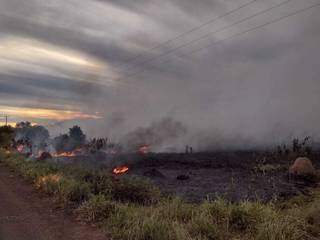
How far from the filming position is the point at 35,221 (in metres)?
12.9

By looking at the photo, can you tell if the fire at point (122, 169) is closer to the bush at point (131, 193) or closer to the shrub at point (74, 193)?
the bush at point (131, 193)

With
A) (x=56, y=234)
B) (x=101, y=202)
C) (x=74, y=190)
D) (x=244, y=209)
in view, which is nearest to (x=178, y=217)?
(x=244, y=209)

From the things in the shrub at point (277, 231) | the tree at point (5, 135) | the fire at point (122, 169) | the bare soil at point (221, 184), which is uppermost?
the tree at point (5, 135)

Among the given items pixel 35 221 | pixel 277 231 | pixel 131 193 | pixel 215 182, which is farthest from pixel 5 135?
pixel 277 231

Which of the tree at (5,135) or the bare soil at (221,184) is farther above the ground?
the tree at (5,135)

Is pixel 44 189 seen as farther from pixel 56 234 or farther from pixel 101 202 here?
pixel 56 234

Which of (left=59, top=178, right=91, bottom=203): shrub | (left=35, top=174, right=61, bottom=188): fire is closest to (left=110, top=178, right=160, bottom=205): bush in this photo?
(left=59, top=178, right=91, bottom=203): shrub

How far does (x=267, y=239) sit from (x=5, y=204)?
1130cm

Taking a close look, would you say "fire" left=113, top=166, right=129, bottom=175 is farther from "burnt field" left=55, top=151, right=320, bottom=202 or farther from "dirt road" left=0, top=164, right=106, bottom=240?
"dirt road" left=0, top=164, right=106, bottom=240

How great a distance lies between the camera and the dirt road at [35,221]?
36.6ft

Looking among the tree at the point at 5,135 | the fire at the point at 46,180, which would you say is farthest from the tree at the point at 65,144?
the fire at the point at 46,180

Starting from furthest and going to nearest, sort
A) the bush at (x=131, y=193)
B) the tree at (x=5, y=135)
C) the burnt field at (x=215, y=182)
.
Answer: the tree at (x=5, y=135), the burnt field at (x=215, y=182), the bush at (x=131, y=193)

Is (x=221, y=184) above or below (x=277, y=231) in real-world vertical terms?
below

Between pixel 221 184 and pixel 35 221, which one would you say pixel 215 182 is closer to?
pixel 221 184
